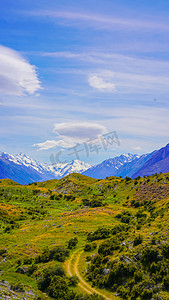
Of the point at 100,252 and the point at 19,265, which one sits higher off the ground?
the point at 100,252

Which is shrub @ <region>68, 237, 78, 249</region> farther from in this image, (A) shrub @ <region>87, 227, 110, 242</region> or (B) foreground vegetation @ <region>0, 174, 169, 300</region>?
(A) shrub @ <region>87, 227, 110, 242</region>

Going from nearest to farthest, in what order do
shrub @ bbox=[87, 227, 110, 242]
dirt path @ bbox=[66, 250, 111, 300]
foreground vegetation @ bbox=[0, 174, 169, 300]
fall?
foreground vegetation @ bbox=[0, 174, 169, 300]
dirt path @ bbox=[66, 250, 111, 300]
shrub @ bbox=[87, 227, 110, 242]

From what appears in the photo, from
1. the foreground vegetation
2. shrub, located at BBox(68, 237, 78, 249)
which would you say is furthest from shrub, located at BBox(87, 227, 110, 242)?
shrub, located at BBox(68, 237, 78, 249)

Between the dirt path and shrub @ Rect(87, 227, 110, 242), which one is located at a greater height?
shrub @ Rect(87, 227, 110, 242)

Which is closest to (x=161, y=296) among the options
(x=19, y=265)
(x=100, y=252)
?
(x=100, y=252)

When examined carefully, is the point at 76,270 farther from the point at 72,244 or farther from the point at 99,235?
the point at 99,235

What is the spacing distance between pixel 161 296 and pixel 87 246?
2558cm

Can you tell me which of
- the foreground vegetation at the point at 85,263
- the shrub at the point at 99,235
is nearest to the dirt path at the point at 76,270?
the foreground vegetation at the point at 85,263

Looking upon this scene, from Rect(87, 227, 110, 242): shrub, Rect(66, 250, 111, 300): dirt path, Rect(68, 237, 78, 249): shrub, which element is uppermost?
Rect(87, 227, 110, 242): shrub

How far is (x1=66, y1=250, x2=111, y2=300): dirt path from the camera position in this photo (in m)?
32.8

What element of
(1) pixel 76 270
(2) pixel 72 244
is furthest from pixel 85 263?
(2) pixel 72 244

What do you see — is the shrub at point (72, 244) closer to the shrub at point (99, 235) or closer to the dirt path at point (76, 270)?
the dirt path at point (76, 270)

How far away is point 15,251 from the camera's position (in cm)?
5009

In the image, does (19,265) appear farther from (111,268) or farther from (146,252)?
(146,252)
